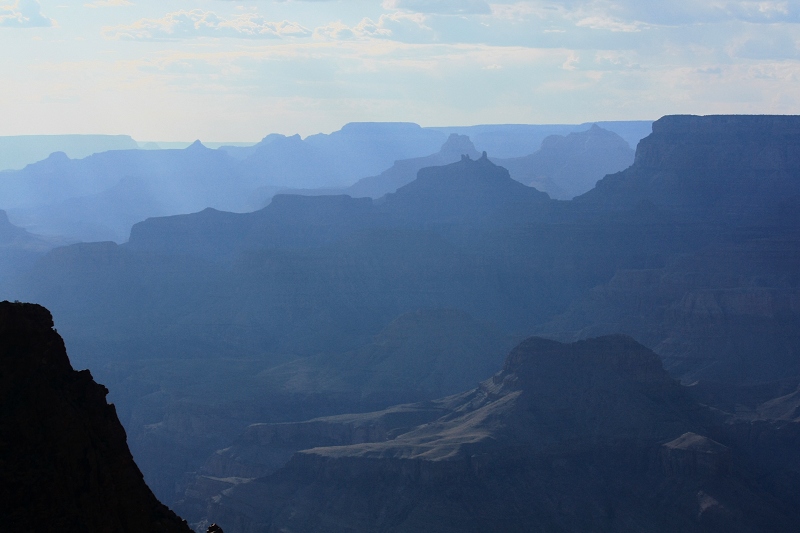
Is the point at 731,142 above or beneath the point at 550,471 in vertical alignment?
above

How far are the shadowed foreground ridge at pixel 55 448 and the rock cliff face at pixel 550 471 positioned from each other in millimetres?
54434

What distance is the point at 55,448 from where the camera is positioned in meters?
21.4

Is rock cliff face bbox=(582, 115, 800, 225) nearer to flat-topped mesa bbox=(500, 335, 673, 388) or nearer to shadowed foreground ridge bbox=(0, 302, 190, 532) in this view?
flat-topped mesa bbox=(500, 335, 673, 388)

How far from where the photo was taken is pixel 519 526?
76125 millimetres

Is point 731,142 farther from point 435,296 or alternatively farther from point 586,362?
point 586,362

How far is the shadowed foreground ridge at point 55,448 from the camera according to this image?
68.0ft

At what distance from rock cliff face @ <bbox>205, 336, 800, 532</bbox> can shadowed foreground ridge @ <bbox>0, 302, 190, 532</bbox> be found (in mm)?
54434

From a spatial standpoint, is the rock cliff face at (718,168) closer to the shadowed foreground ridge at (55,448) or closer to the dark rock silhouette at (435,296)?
the dark rock silhouette at (435,296)

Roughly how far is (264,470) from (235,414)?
23221 mm

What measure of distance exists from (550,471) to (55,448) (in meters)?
66.0

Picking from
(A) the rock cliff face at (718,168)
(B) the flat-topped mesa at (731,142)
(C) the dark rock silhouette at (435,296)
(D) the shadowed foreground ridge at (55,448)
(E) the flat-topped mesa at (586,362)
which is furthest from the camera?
(B) the flat-topped mesa at (731,142)

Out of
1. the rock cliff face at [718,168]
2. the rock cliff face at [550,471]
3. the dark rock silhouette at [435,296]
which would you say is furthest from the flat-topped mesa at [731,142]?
the rock cliff face at [550,471]

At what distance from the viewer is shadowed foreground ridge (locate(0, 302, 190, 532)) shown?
20.7 meters

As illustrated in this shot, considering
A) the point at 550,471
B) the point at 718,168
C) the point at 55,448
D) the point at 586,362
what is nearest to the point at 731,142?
the point at 718,168
